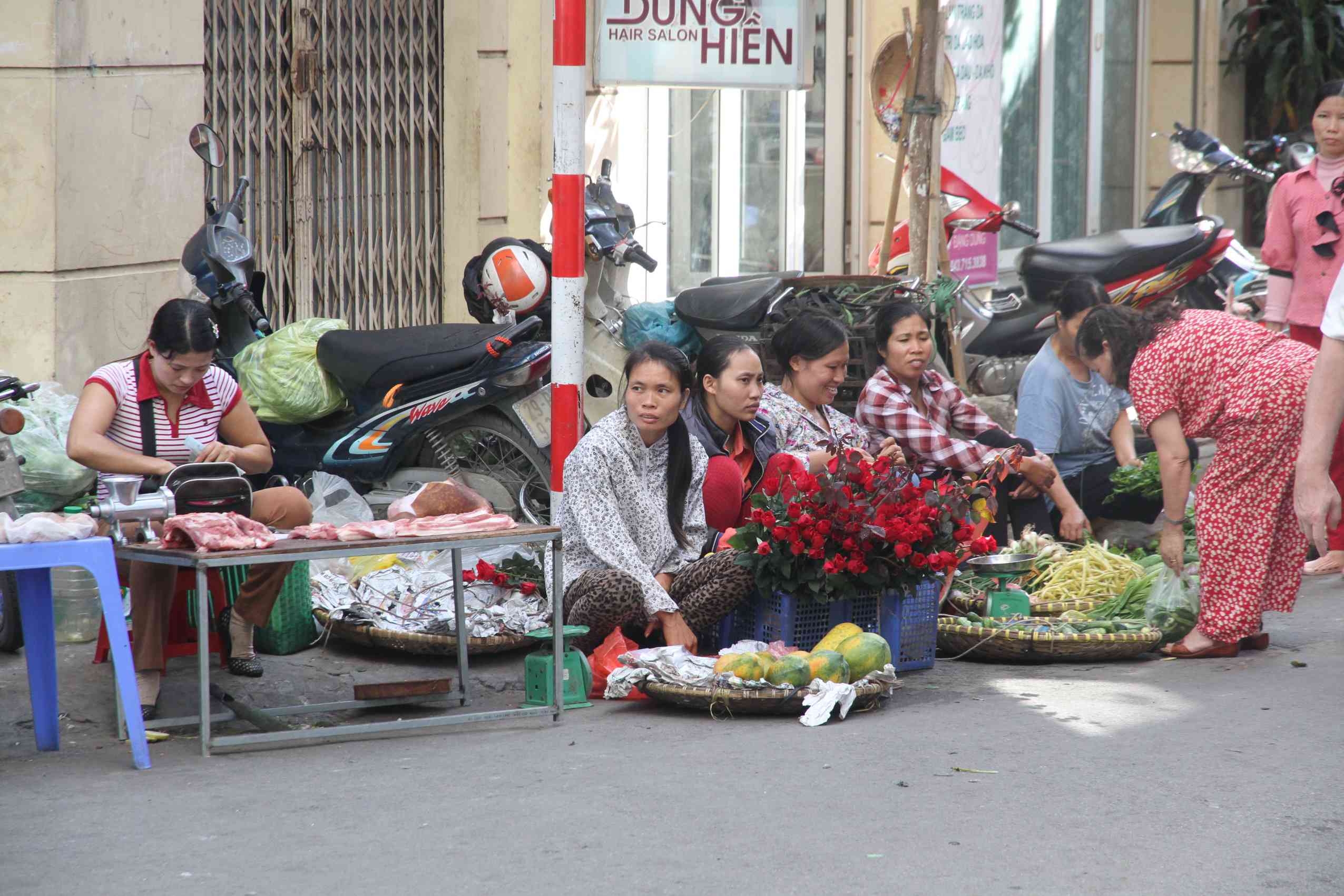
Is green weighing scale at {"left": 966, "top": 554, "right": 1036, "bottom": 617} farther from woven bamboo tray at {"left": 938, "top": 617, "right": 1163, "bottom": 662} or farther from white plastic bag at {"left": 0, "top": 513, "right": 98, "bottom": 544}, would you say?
white plastic bag at {"left": 0, "top": 513, "right": 98, "bottom": 544}

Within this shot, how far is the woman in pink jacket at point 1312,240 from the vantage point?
7031mm

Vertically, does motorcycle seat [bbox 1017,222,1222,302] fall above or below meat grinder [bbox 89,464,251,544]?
above

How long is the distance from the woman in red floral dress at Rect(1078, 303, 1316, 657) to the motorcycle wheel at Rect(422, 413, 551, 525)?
2.55 m

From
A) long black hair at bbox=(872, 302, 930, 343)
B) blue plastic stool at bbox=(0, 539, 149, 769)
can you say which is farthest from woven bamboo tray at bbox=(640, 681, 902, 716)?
long black hair at bbox=(872, 302, 930, 343)

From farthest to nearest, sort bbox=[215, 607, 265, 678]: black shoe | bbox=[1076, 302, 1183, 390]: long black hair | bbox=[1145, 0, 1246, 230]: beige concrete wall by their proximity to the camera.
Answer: bbox=[1145, 0, 1246, 230]: beige concrete wall → bbox=[1076, 302, 1183, 390]: long black hair → bbox=[215, 607, 265, 678]: black shoe

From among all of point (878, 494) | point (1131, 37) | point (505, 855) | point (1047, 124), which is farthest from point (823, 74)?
point (505, 855)

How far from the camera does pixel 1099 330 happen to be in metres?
5.82

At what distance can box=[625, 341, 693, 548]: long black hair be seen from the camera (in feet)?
17.4

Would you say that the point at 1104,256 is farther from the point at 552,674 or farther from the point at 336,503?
the point at 552,674

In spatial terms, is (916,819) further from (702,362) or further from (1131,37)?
(1131,37)

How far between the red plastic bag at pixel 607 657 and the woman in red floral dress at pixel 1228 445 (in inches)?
75.9

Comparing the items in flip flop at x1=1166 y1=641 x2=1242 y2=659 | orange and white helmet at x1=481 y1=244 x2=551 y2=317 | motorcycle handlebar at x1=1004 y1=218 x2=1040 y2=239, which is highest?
motorcycle handlebar at x1=1004 y1=218 x2=1040 y2=239

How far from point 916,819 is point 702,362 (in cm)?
234

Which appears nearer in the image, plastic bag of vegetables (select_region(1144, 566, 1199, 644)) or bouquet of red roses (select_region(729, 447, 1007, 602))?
bouquet of red roses (select_region(729, 447, 1007, 602))
